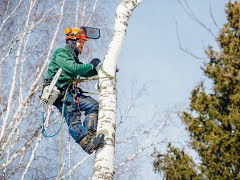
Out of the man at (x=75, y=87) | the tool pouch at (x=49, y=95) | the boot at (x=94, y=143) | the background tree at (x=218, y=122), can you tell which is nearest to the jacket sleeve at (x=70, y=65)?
the man at (x=75, y=87)

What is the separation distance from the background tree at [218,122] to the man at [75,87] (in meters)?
3.39

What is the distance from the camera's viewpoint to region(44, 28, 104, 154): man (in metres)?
3.88

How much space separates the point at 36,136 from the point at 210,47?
4307 millimetres

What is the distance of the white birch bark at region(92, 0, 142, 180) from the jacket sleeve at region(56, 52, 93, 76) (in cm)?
33

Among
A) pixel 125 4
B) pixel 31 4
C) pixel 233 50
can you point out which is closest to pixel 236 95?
pixel 233 50

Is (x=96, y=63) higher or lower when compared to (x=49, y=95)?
higher

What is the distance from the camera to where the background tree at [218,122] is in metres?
6.76

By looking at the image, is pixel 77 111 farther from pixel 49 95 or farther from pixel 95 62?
pixel 95 62

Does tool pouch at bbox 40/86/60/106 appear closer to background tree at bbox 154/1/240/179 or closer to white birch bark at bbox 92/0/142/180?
white birch bark at bbox 92/0/142/180

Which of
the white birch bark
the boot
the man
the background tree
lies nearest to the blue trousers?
the man

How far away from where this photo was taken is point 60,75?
4.06 metres

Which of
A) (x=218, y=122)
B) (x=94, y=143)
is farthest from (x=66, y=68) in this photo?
(x=218, y=122)

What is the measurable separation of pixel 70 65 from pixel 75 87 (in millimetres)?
333

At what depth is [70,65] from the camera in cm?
389
